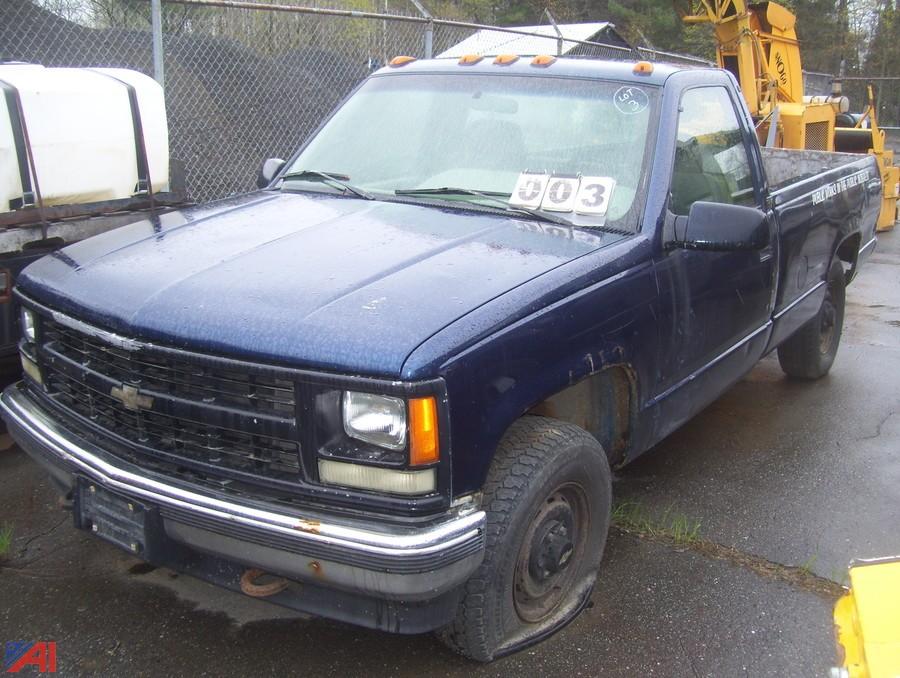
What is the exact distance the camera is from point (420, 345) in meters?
2.36

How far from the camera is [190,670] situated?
2.87m

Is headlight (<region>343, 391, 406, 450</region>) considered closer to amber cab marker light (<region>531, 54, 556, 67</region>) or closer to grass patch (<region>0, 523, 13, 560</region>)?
grass patch (<region>0, 523, 13, 560</region>)

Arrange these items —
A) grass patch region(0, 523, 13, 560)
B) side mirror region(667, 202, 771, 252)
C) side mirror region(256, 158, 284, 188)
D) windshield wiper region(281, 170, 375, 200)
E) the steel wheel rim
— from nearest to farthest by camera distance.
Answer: the steel wheel rim
side mirror region(667, 202, 771, 252)
grass patch region(0, 523, 13, 560)
windshield wiper region(281, 170, 375, 200)
side mirror region(256, 158, 284, 188)

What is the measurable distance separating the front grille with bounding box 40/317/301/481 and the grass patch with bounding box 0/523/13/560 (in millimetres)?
1060

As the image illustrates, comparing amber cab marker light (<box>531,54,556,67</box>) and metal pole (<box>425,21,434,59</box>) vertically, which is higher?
metal pole (<box>425,21,434,59</box>)

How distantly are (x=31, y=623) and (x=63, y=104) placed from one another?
243cm

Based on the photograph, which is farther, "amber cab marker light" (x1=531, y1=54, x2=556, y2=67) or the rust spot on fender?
"amber cab marker light" (x1=531, y1=54, x2=556, y2=67)

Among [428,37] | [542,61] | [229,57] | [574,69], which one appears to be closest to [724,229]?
[574,69]

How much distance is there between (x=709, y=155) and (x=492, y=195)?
110 centimetres

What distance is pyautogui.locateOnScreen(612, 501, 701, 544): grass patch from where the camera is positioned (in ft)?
12.5

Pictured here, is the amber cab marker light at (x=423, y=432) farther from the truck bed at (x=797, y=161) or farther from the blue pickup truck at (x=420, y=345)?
the truck bed at (x=797, y=161)

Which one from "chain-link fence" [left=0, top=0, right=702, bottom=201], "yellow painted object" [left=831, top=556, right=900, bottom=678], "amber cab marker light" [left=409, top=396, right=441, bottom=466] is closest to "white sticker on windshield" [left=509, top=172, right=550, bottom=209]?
"amber cab marker light" [left=409, top=396, right=441, bottom=466]

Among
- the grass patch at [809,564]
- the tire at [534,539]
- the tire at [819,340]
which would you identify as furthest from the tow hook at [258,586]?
the tire at [819,340]

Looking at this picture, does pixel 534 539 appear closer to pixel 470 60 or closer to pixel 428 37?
pixel 470 60
